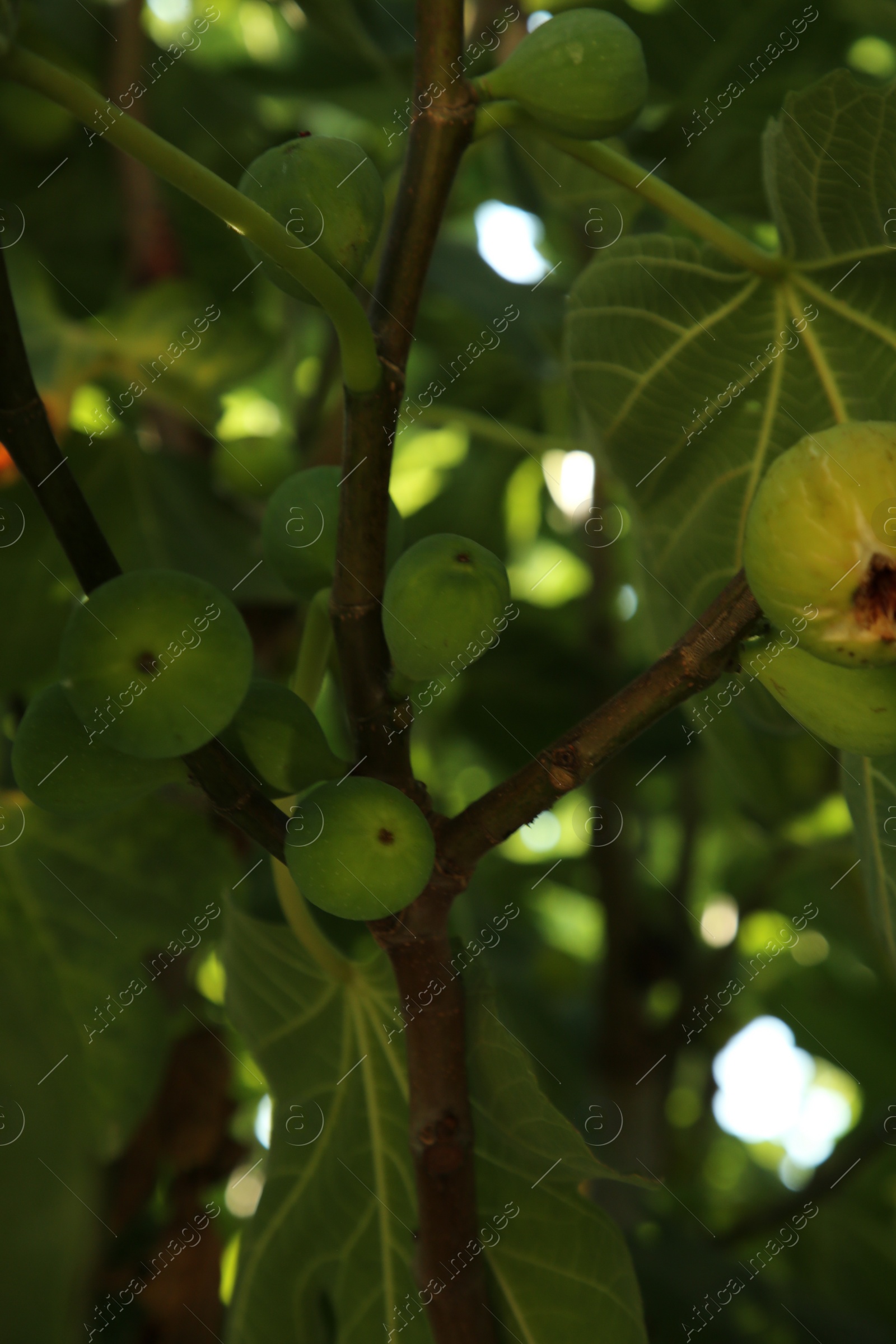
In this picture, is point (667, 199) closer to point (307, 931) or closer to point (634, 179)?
point (634, 179)

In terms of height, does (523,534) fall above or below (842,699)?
above

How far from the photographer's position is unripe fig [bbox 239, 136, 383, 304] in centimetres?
66

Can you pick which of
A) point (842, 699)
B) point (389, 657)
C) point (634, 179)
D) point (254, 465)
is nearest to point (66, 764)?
point (389, 657)

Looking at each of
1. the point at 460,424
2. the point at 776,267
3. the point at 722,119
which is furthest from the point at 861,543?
the point at 460,424

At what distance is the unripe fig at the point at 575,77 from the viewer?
687 millimetres

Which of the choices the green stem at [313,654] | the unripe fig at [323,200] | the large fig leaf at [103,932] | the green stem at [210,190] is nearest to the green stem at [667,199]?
the unripe fig at [323,200]

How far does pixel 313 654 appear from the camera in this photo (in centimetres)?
81

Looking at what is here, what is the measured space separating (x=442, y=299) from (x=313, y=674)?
4.25 ft

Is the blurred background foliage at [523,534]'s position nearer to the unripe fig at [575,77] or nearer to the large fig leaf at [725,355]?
the large fig leaf at [725,355]

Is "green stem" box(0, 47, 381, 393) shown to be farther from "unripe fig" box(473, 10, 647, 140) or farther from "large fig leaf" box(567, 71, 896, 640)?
"large fig leaf" box(567, 71, 896, 640)

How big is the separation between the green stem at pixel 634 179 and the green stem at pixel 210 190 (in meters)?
0.20

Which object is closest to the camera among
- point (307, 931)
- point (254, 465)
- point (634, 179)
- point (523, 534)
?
point (634, 179)

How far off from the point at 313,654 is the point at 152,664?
223 mm

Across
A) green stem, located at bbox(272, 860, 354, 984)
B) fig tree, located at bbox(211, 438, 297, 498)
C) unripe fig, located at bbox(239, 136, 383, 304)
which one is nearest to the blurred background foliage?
fig tree, located at bbox(211, 438, 297, 498)
